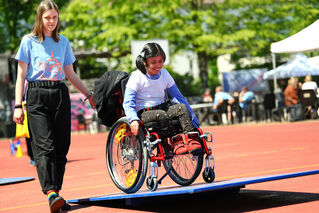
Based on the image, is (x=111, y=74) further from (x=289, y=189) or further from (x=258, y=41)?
(x=258, y=41)

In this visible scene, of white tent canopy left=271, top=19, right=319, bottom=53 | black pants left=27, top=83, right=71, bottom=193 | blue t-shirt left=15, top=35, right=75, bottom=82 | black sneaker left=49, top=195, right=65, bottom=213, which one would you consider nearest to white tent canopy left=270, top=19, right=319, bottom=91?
white tent canopy left=271, top=19, right=319, bottom=53

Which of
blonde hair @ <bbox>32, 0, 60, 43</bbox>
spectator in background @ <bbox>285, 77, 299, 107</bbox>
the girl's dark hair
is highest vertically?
blonde hair @ <bbox>32, 0, 60, 43</bbox>

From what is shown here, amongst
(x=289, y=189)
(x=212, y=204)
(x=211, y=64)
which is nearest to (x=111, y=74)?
(x=212, y=204)

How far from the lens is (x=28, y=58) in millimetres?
6707

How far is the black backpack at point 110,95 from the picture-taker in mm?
6806

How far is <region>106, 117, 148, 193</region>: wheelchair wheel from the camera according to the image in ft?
20.6

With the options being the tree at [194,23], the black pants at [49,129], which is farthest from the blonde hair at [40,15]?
the tree at [194,23]

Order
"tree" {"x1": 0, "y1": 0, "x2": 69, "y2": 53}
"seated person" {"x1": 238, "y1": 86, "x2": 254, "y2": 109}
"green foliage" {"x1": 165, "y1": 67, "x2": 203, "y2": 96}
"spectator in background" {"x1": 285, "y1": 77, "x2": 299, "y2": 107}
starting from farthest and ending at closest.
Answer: "tree" {"x1": 0, "y1": 0, "x2": 69, "y2": 53} < "green foliage" {"x1": 165, "y1": 67, "x2": 203, "y2": 96} < "seated person" {"x1": 238, "y1": 86, "x2": 254, "y2": 109} < "spectator in background" {"x1": 285, "y1": 77, "x2": 299, "y2": 107}

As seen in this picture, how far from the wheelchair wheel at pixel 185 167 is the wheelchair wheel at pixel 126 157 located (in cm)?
40

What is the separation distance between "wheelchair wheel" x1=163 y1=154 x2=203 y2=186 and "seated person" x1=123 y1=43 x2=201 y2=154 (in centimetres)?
36

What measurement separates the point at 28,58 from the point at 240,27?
92.1 ft

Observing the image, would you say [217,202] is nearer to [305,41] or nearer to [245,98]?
[305,41]

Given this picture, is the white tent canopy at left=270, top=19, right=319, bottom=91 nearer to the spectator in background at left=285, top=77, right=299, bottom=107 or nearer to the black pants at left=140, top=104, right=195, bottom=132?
the spectator in background at left=285, top=77, right=299, bottom=107

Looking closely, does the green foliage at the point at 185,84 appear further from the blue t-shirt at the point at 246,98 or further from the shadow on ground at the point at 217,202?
the shadow on ground at the point at 217,202
